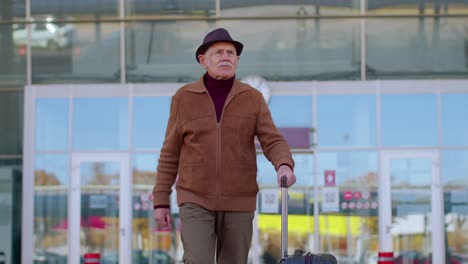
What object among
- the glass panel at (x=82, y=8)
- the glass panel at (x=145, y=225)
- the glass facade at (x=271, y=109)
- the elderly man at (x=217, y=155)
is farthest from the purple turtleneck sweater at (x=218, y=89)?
the glass panel at (x=82, y=8)

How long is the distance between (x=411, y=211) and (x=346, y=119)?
1753 mm

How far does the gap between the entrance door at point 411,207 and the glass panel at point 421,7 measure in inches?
88.2

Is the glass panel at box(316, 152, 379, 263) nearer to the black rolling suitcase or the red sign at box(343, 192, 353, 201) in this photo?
the red sign at box(343, 192, 353, 201)

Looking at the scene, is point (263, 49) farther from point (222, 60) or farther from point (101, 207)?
point (222, 60)

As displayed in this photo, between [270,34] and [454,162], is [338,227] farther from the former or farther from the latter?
[270,34]

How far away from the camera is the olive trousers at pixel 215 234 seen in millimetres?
4766

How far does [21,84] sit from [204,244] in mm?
11931

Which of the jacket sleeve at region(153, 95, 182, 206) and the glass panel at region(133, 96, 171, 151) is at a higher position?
the glass panel at region(133, 96, 171, 151)

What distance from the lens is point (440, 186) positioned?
15.5 m

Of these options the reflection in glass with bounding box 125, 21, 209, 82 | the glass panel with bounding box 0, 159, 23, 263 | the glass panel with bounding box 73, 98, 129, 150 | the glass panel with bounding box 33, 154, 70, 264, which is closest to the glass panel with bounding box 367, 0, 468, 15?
the reflection in glass with bounding box 125, 21, 209, 82

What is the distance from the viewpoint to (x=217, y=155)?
4891mm

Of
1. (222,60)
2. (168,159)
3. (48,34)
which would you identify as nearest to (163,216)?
(168,159)

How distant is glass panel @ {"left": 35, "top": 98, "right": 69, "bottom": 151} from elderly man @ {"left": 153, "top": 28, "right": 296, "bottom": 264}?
11.2 m

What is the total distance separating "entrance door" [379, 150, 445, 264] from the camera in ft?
51.0
